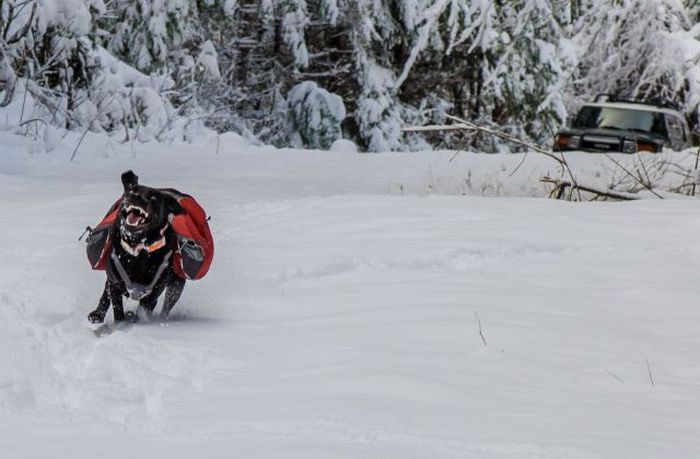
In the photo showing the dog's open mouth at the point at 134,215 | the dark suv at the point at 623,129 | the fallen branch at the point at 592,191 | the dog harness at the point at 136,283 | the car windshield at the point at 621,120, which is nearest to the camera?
the dog's open mouth at the point at 134,215

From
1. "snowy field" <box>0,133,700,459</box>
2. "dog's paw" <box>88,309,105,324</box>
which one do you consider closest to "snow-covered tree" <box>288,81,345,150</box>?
"snowy field" <box>0,133,700,459</box>

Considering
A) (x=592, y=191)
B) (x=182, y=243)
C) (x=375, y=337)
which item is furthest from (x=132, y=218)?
(x=592, y=191)

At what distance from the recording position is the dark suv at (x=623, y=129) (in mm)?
18266

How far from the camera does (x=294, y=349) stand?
5.97m

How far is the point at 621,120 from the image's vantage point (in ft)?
62.8

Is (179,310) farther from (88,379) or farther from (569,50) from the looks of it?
(569,50)

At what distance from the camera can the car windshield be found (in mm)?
18938

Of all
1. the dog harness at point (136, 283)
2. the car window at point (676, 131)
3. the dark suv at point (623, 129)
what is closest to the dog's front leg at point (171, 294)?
the dog harness at point (136, 283)

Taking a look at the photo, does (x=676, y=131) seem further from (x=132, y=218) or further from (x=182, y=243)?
(x=132, y=218)

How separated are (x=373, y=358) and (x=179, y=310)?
203 centimetres

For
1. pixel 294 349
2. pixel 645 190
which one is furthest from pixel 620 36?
pixel 294 349

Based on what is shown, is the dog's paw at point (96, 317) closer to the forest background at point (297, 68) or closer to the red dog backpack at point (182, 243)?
the red dog backpack at point (182, 243)

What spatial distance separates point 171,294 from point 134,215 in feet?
2.06

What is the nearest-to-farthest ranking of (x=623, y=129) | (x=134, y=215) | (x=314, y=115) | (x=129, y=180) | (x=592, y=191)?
(x=129, y=180) → (x=134, y=215) → (x=592, y=191) → (x=623, y=129) → (x=314, y=115)
